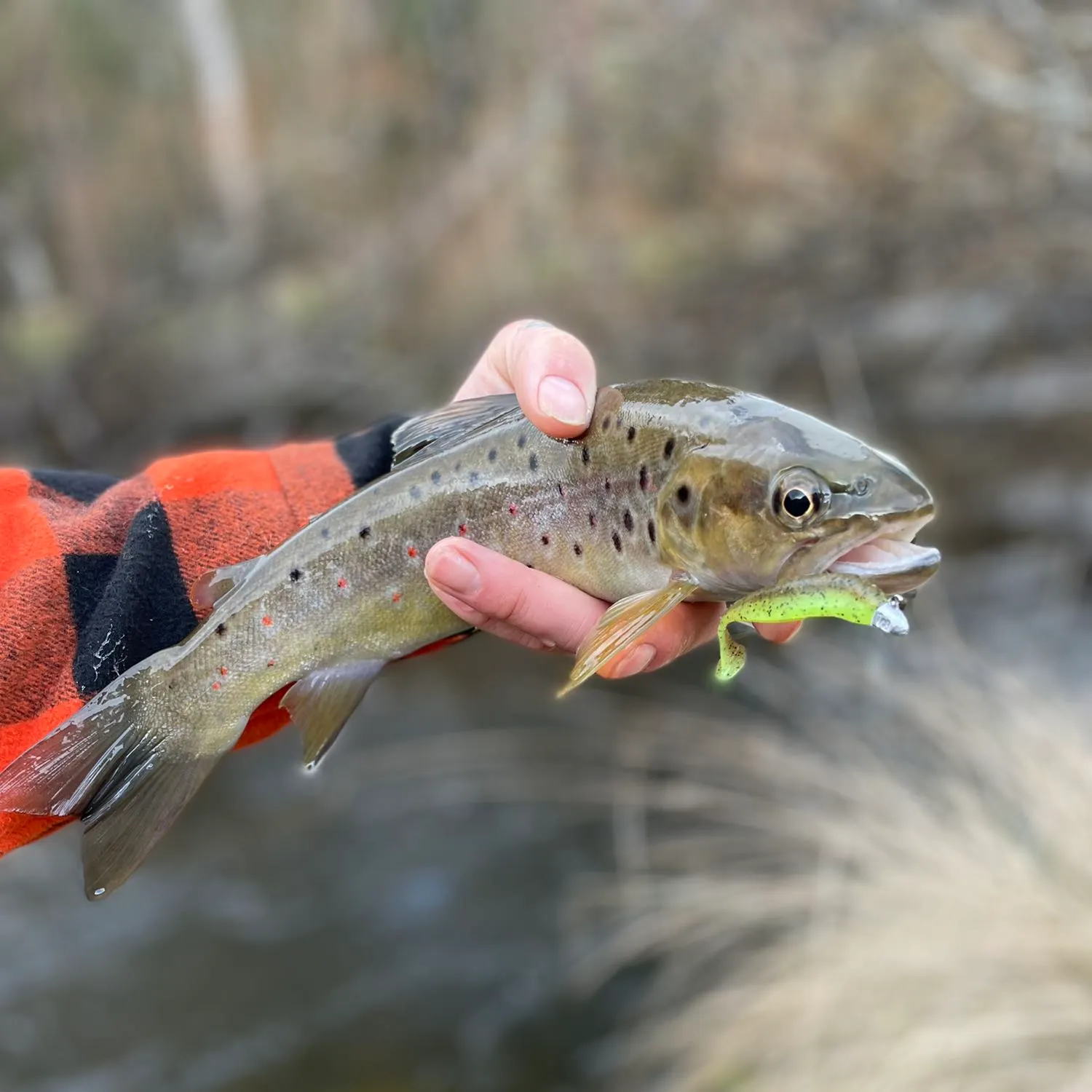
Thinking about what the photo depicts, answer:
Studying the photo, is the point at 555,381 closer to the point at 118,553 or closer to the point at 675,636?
the point at 675,636

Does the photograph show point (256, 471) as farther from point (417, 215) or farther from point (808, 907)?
point (417, 215)

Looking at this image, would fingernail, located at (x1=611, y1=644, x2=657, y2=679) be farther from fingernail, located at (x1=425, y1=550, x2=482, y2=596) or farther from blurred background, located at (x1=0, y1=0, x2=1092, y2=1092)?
blurred background, located at (x1=0, y1=0, x2=1092, y2=1092)

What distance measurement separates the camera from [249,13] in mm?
17594

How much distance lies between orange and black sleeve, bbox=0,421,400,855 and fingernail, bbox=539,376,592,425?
749 millimetres

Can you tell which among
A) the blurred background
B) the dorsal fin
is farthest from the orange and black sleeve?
the blurred background

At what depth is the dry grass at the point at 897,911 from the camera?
3.21m

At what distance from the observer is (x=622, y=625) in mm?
1967

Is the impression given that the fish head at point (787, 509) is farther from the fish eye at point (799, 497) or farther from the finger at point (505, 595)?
the finger at point (505, 595)

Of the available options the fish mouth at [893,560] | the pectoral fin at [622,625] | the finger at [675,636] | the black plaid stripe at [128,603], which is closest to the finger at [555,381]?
the pectoral fin at [622,625]

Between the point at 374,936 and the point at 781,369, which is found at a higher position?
the point at 781,369

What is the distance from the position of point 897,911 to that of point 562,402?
2.66 m

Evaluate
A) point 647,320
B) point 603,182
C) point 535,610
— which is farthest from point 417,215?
point 535,610

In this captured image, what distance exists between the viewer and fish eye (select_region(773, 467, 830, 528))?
73.7 inches

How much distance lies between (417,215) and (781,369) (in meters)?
6.53
